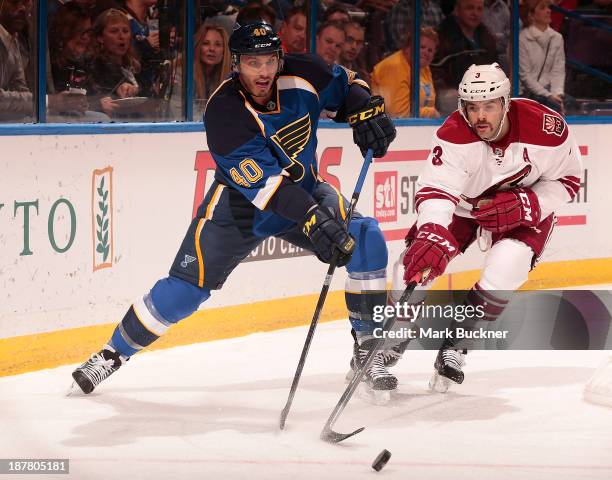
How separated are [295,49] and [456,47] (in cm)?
113

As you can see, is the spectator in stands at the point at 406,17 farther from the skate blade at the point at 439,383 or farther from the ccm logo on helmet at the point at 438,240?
the ccm logo on helmet at the point at 438,240

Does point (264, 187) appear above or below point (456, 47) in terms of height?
below

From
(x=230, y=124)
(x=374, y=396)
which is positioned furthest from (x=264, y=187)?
(x=374, y=396)

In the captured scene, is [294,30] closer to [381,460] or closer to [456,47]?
[456,47]

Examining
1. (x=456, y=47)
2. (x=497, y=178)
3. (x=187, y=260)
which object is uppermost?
(x=456, y=47)

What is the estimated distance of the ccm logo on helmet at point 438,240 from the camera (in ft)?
13.3

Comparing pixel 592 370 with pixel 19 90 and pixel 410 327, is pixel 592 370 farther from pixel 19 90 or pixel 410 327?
pixel 19 90

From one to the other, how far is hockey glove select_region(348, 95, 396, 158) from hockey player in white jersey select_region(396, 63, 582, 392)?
0.56ft

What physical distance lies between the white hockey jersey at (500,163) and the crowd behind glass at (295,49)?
1516mm

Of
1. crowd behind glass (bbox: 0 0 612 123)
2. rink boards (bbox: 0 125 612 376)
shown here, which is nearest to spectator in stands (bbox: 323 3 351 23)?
crowd behind glass (bbox: 0 0 612 123)

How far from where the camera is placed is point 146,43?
17.8 ft

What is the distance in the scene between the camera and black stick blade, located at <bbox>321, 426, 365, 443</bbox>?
371 cm

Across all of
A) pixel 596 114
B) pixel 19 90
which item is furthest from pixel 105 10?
pixel 596 114

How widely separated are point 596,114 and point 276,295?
2.35 metres
